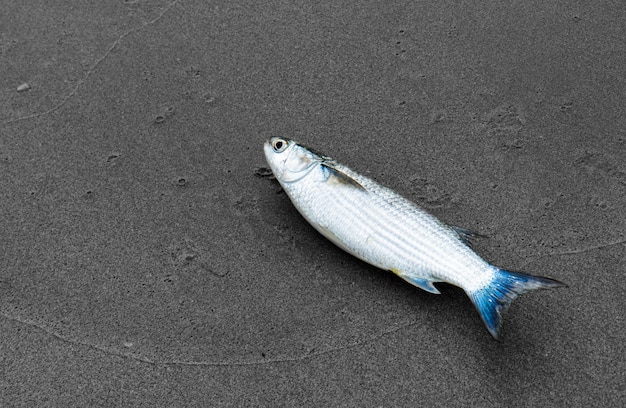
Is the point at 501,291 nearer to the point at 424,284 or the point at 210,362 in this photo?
the point at 424,284

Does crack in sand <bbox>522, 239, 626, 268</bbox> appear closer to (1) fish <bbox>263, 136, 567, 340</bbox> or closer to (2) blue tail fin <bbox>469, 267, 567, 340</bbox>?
(1) fish <bbox>263, 136, 567, 340</bbox>

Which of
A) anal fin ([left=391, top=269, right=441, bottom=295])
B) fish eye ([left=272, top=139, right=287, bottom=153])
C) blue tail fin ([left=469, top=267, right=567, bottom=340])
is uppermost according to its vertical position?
blue tail fin ([left=469, top=267, right=567, bottom=340])

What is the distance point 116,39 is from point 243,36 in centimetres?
75

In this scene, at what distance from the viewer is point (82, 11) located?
4332mm

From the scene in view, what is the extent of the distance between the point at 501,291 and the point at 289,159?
3.64ft

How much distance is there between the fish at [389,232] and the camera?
102 inches

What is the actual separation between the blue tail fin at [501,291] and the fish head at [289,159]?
3.09 feet

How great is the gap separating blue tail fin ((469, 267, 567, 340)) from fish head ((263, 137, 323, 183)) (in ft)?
3.09

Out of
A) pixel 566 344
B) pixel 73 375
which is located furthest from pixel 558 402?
→ pixel 73 375

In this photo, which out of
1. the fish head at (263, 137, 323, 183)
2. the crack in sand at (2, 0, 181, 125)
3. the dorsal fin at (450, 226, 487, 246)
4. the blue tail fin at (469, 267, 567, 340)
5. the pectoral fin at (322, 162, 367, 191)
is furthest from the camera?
the crack in sand at (2, 0, 181, 125)

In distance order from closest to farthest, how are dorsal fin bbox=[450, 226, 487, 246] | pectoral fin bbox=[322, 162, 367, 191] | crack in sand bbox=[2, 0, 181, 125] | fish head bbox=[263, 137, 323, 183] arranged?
dorsal fin bbox=[450, 226, 487, 246] < pectoral fin bbox=[322, 162, 367, 191] < fish head bbox=[263, 137, 323, 183] < crack in sand bbox=[2, 0, 181, 125]

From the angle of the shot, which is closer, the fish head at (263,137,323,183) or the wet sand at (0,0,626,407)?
the wet sand at (0,0,626,407)

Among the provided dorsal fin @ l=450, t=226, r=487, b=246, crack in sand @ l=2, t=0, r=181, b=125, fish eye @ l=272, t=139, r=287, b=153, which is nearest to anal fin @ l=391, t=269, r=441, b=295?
dorsal fin @ l=450, t=226, r=487, b=246

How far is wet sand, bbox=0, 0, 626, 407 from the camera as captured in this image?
2.68 m
